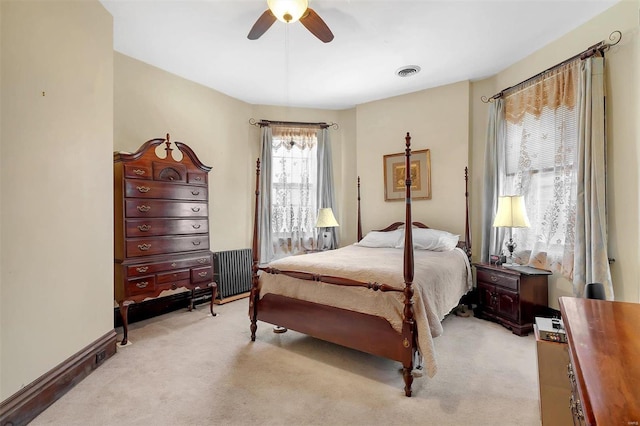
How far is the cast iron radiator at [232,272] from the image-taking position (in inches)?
159

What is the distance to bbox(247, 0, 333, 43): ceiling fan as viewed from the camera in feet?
6.69

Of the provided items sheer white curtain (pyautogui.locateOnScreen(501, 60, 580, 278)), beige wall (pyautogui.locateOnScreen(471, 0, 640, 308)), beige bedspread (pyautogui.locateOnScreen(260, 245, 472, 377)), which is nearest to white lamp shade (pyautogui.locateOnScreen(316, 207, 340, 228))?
beige bedspread (pyautogui.locateOnScreen(260, 245, 472, 377))

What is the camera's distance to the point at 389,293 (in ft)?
6.96

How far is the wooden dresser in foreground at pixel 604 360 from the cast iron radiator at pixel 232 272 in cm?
364

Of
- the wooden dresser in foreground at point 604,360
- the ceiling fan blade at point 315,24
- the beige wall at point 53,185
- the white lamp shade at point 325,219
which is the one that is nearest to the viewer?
the wooden dresser in foreground at point 604,360

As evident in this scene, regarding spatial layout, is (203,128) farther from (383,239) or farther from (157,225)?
(383,239)

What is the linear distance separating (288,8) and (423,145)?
9.22 feet

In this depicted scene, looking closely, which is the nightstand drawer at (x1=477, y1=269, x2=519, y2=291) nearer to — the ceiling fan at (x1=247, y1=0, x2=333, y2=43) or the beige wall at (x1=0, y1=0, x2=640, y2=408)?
the beige wall at (x1=0, y1=0, x2=640, y2=408)

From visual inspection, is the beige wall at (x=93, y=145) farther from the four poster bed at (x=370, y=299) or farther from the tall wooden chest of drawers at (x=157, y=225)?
the four poster bed at (x=370, y=299)

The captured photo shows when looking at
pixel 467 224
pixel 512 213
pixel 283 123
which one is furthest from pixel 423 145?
pixel 283 123

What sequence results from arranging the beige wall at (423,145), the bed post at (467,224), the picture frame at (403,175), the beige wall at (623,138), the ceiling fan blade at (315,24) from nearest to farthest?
1. the ceiling fan blade at (315,24)
2. the beige wall at (623,138)
3. the bed post at (467,224)
4. the beige wall at (423,145)
5. the picture frame at (403,175)

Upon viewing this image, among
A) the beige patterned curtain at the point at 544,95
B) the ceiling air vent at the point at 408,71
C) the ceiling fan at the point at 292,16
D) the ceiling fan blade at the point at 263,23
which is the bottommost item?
the beige patterned curtain at the point at 544,95

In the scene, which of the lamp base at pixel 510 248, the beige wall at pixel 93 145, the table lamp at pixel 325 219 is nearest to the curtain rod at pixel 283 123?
the beige wall at pixel 93 145

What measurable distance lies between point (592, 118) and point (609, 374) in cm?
276
